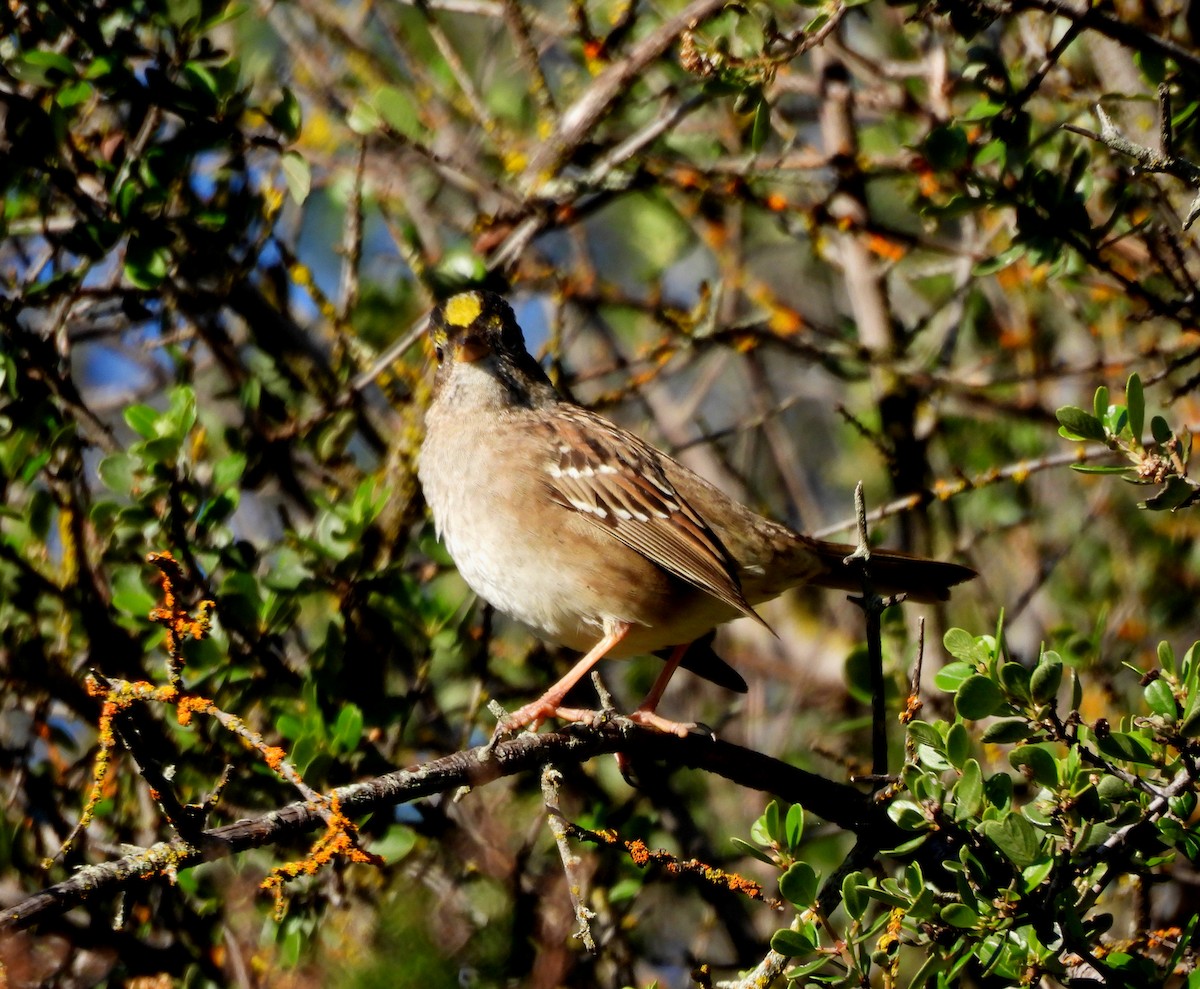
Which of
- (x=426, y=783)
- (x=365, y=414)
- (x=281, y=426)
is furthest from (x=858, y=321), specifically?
(x=426, y=783)

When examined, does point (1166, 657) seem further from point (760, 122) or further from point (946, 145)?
point (760, 122)

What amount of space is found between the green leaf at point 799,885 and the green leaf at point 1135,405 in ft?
2.91

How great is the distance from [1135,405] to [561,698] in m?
1.56

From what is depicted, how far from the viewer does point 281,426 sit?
143 inches

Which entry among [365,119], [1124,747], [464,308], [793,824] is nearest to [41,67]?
[365,119]

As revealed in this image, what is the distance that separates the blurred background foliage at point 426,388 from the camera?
2971 millimetres

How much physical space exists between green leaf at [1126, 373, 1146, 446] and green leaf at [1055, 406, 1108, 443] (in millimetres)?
54

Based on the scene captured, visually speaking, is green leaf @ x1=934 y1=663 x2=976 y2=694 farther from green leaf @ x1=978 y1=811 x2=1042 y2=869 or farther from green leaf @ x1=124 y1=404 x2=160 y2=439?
green leaf @ x1=124 y1=404 x2=160 y2=439

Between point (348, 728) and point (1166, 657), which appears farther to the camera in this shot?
point (348, 728)

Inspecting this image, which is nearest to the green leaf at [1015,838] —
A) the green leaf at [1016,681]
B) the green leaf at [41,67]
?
the green leaf at [1016,681]

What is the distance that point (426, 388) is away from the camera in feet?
12.7

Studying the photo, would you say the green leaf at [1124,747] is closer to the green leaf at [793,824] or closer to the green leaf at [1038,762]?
the green leaf at [1038,762]

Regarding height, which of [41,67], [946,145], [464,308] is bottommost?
[946,145]

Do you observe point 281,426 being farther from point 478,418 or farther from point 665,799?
point 665,799
